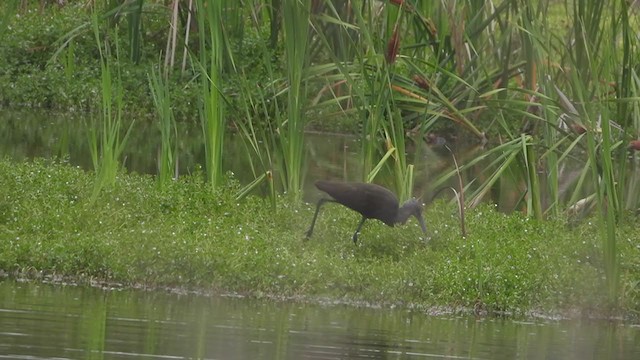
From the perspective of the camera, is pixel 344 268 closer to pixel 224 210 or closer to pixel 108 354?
pixel 224 210

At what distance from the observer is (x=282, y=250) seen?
11.6 metres

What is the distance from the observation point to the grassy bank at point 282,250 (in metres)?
11.2

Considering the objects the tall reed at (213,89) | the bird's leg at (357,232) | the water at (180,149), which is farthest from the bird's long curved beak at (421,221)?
the water at (180,149)

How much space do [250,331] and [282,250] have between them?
227 centimetres

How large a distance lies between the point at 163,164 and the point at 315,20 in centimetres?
218

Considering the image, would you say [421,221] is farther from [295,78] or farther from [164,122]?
[164,122]

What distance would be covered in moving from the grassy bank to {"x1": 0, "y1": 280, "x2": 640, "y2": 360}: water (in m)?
0.25

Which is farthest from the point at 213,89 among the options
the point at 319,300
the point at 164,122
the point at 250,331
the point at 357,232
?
the point at 250,331

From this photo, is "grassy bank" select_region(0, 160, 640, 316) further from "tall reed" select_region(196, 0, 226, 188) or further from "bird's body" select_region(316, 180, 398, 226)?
"tall reed" select_region(196, 0, 226, 188)

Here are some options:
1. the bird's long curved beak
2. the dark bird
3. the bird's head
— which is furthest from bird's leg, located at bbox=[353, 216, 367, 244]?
the bird's long curved beak

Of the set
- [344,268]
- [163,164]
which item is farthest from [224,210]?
[344,268]

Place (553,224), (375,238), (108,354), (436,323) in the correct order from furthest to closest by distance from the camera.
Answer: (553,224)
(375,238)
(436,323)
(108,354)

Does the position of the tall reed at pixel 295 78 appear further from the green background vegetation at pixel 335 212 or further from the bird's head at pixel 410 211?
the bird's head at pixel 410 211

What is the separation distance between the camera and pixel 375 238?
12312 millimetres
